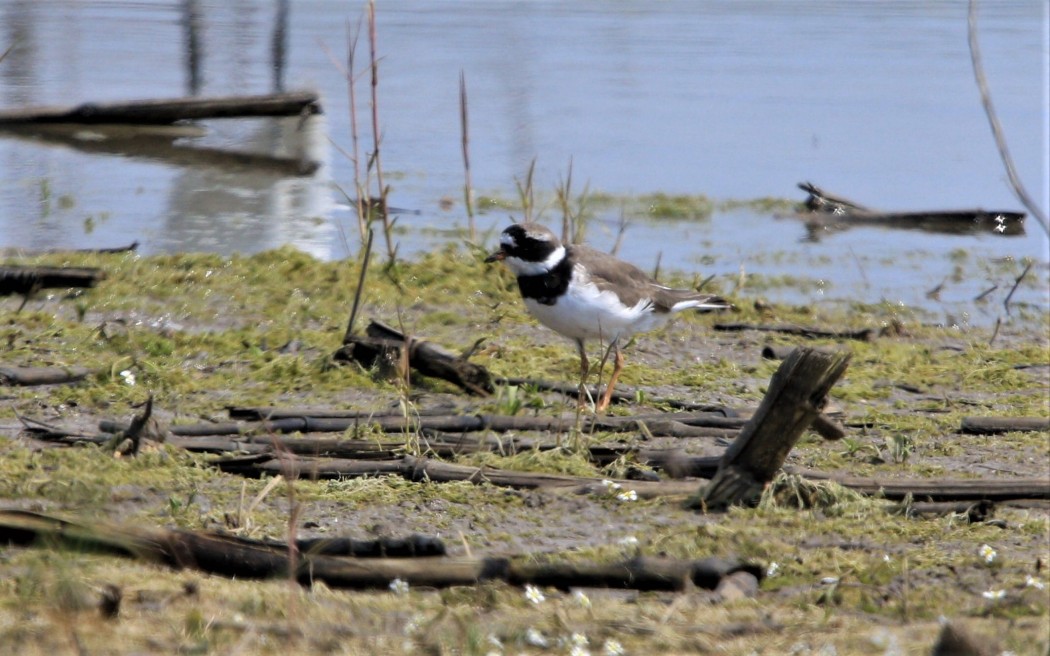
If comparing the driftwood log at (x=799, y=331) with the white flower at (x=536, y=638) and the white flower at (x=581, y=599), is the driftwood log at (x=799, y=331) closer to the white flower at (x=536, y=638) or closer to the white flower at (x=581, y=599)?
the white flower at (x=581, y=599)

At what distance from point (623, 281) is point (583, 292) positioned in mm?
312

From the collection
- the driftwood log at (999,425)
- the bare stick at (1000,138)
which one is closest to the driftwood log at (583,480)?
the driftwood log at (999,425)

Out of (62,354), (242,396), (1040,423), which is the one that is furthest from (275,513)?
(1040,423)

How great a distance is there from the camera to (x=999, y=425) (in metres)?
5.40

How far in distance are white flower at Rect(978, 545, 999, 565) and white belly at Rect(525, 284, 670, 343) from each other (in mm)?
2279

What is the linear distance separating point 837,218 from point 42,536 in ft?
24.6

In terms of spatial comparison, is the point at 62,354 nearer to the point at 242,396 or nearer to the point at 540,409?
the point at 242,396

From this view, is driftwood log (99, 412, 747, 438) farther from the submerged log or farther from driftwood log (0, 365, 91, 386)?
the submerged log

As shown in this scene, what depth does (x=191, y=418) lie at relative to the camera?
5.37 meters

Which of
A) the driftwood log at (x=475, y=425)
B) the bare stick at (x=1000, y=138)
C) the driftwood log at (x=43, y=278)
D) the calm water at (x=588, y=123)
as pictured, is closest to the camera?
the bare stick at (x=1000, y=138)

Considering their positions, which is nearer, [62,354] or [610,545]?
[610,545]

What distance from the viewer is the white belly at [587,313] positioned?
609 cm

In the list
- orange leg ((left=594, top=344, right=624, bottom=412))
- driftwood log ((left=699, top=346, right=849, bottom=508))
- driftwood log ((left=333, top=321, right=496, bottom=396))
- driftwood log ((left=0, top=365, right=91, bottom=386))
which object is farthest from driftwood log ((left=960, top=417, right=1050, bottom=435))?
driftwood log ((left=0, top=365, right=91, bottom=386))

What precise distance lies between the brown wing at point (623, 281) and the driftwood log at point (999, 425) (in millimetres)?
1583
